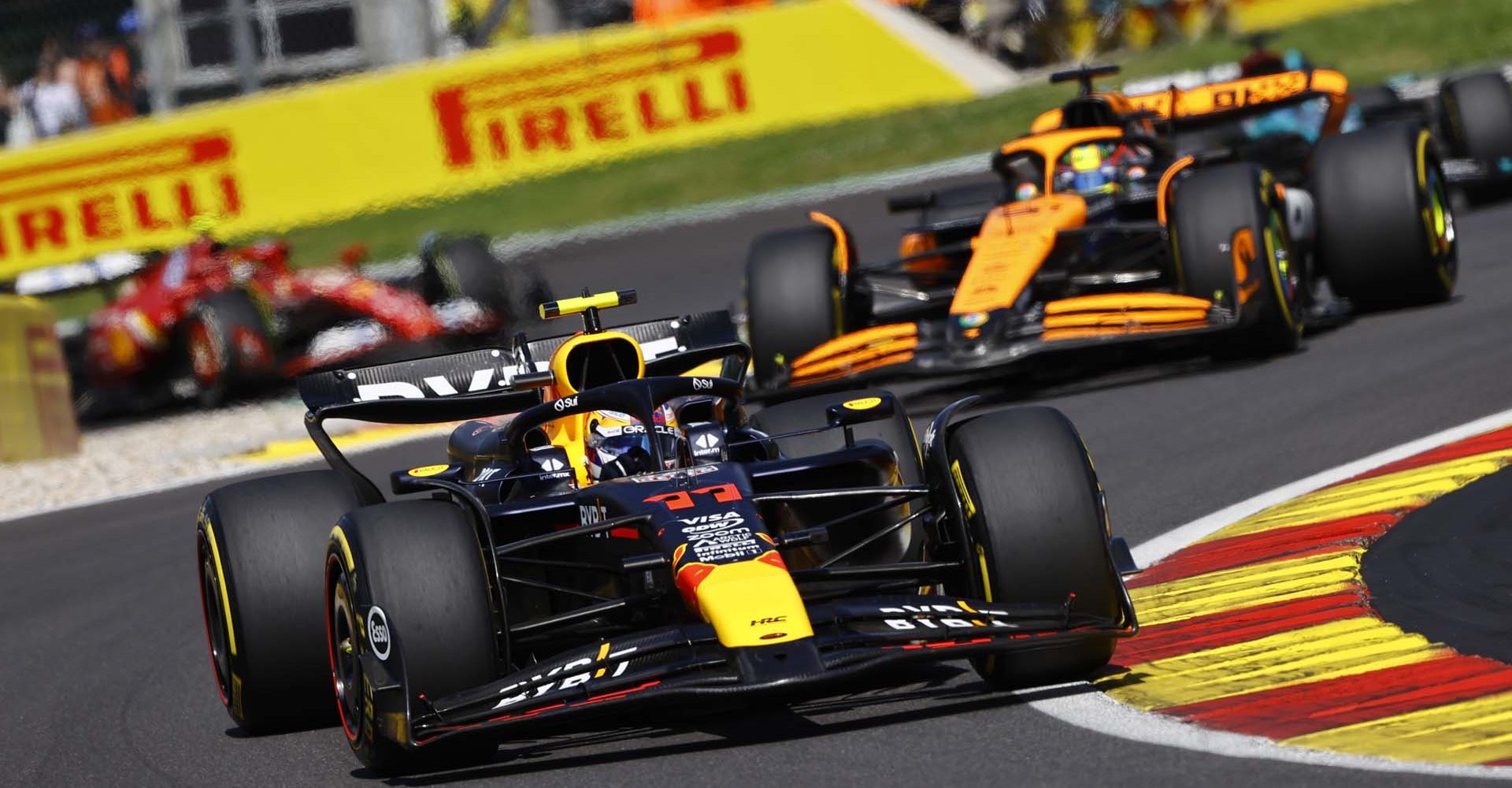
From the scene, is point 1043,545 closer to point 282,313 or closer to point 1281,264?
point 1281,264

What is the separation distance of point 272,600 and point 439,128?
1546cm

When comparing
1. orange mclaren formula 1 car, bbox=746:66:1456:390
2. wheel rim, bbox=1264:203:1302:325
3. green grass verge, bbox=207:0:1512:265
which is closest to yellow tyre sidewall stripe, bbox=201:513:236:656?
orange mclaren formula 1 car, bbox=746:66:1456:390

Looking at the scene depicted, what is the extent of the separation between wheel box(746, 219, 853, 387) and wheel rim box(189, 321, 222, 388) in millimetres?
5373

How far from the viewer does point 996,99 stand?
70.9ft

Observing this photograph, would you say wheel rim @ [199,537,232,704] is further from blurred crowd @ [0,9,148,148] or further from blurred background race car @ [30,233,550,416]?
blurred crowd @ [0,9,148,148]

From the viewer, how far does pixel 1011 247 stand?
1152 centimetres

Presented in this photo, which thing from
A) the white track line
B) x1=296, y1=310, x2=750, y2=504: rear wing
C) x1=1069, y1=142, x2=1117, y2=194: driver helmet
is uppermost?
x1=1069, y1=142, x2=1117, y2=194: driver helmet

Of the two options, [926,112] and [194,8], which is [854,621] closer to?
[926,112]

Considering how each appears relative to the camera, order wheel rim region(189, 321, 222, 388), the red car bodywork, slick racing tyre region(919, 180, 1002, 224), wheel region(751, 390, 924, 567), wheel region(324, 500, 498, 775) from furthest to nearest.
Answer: wheel rim region(189, 321, 222, 388) < the red car bodywork < slick racing tyre region(919, 180, 1002, 224) < wheel region(751, 390, 924, 567) < wheel region(324, 500, 498, 775)

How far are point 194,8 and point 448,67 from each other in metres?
2.81

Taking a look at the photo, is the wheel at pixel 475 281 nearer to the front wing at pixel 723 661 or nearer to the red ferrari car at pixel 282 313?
the red ferrari car at pixel 282 313

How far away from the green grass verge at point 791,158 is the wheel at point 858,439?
13.1 m

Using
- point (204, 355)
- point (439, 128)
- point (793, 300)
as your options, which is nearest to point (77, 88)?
point (439, 128)

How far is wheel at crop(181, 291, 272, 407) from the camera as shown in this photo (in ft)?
51.9
